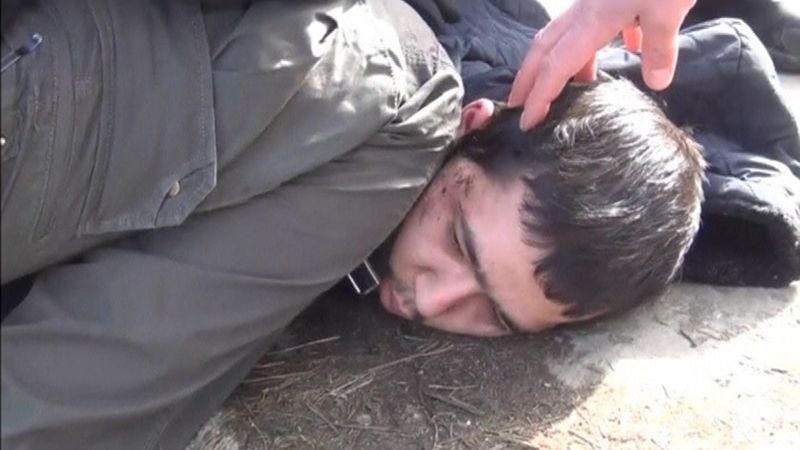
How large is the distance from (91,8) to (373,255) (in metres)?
0.65

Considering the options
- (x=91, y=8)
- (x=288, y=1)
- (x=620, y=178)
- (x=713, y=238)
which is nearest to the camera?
(x=91, y=8)

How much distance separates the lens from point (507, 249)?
1967 mm

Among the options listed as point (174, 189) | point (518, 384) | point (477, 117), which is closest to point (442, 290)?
point (518, 384)

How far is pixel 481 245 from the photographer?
6.48 feet

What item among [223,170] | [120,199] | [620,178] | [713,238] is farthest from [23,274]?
[713,238]

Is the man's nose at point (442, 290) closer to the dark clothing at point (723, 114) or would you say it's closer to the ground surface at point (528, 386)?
the ground surface at point (528, 386)

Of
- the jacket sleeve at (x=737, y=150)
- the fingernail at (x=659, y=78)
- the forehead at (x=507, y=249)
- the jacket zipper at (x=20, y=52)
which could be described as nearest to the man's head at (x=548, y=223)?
the forehead at (x=507, y=249)

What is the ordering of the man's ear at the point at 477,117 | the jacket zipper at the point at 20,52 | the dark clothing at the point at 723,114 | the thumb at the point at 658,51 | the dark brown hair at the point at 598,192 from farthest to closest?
the dark clothing at the point at 723,114 < the man's ear at the point at 477,117 < the dark brown hair at the point at 598,192 < the thumb at the point at 658,51 < the jacket zipper at the point at 20,52

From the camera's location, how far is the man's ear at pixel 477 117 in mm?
2094

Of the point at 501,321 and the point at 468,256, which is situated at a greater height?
the point at 468,256

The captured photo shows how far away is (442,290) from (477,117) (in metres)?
0.31

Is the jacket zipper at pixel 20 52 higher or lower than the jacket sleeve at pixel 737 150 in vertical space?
higher

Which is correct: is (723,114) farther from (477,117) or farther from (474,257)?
(474,257)

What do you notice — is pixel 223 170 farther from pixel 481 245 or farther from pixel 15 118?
pixel 481 245
